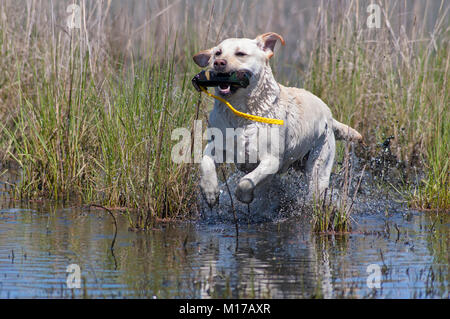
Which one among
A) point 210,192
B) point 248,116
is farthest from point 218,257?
point 248,116

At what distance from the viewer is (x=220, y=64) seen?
21.5 feet

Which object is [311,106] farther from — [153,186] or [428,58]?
[428,58]

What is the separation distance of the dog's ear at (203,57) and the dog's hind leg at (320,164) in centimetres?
147

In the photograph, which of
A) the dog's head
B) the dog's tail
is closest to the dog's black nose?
the dog's head

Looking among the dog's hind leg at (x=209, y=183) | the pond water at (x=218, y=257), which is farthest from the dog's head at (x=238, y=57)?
the pond water at (x=218, y=257)

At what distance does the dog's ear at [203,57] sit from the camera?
22.9 ft

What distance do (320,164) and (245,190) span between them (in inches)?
53.0

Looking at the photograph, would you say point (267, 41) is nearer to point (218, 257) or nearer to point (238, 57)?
point (238, 57)

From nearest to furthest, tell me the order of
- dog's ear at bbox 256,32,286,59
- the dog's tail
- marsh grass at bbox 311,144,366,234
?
marsh grass at bbox 311,144,366,234
dog's ear at bbox 256,32,286,59
the dog's tail

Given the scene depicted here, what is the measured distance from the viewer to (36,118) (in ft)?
26.2

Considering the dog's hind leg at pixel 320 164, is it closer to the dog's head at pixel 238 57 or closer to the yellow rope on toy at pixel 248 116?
the yellow rope on toy at pixel 248 116

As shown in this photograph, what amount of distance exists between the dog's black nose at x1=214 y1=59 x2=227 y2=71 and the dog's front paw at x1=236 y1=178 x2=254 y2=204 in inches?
38.3

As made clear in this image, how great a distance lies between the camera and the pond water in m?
4.86

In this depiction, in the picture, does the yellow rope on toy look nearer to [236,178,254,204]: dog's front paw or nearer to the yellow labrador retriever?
the yellow labrador retriever
